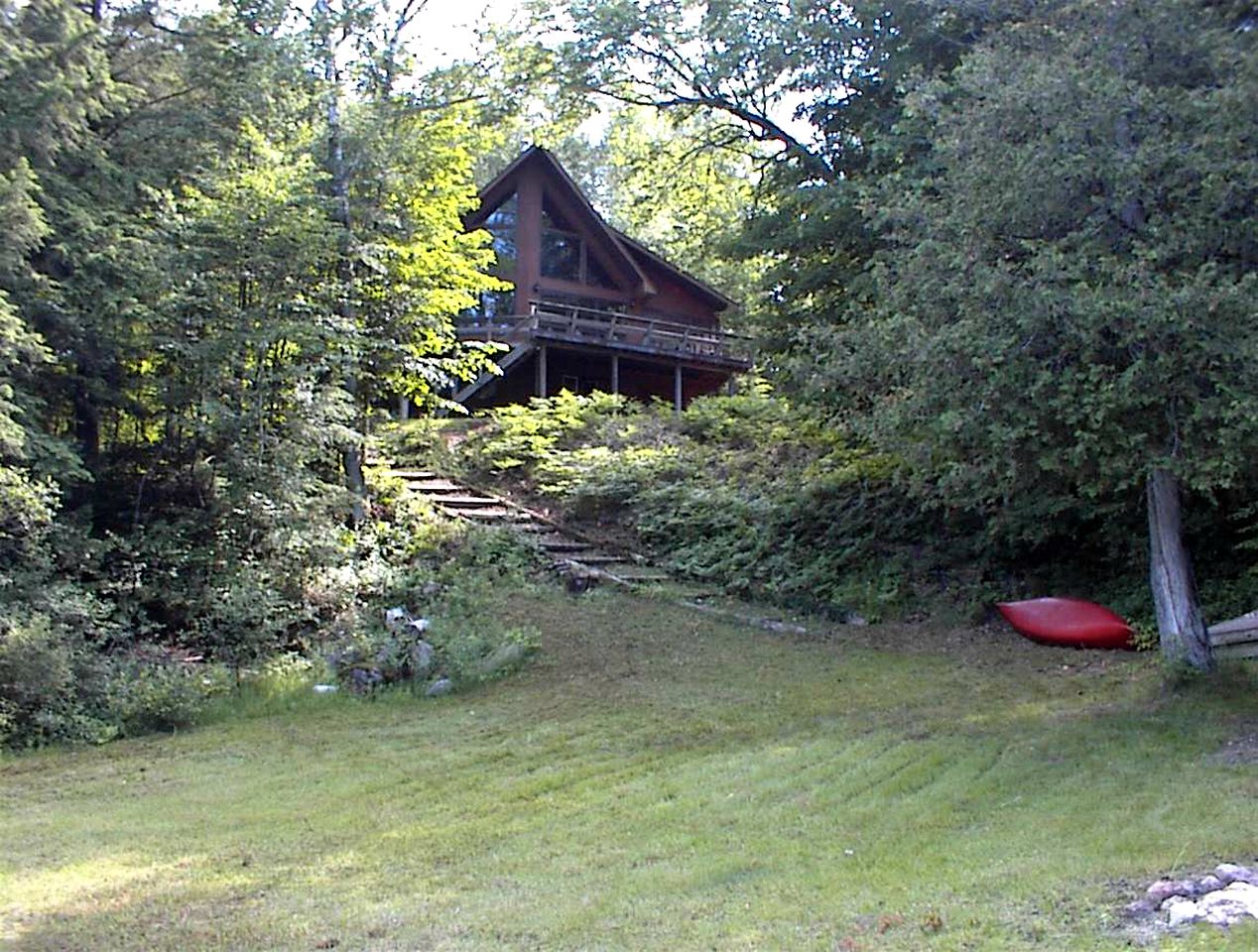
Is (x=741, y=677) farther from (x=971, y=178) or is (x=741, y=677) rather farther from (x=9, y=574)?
(x=9, y=574)

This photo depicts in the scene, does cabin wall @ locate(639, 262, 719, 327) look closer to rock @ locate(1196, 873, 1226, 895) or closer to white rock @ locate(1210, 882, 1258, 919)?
rock @ locate(1196, 873, 1226, 895)

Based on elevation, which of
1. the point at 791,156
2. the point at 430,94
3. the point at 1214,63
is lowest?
the point at 1214,63

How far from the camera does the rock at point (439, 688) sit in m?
11.0

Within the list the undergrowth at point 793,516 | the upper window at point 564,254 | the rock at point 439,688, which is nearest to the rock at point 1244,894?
the undergrowth at point 793,516

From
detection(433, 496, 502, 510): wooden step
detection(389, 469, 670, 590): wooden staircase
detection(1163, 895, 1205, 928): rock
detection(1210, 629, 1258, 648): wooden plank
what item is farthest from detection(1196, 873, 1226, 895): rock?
detection(433, 496, 502, 510): wooden step

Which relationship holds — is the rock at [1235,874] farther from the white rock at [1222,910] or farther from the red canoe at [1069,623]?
the red canoe at [1069,623]

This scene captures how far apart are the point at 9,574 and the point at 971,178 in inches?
360

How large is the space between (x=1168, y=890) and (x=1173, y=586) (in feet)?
18.8

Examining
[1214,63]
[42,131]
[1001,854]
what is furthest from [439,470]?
[1001,854]

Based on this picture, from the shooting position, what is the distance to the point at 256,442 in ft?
43.8

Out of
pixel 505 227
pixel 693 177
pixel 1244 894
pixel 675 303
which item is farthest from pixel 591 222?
pixel 1244 894

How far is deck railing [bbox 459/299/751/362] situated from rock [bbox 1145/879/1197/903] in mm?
20423

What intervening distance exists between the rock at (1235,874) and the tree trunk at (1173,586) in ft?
16.4

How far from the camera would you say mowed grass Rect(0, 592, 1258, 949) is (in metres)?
5.03
